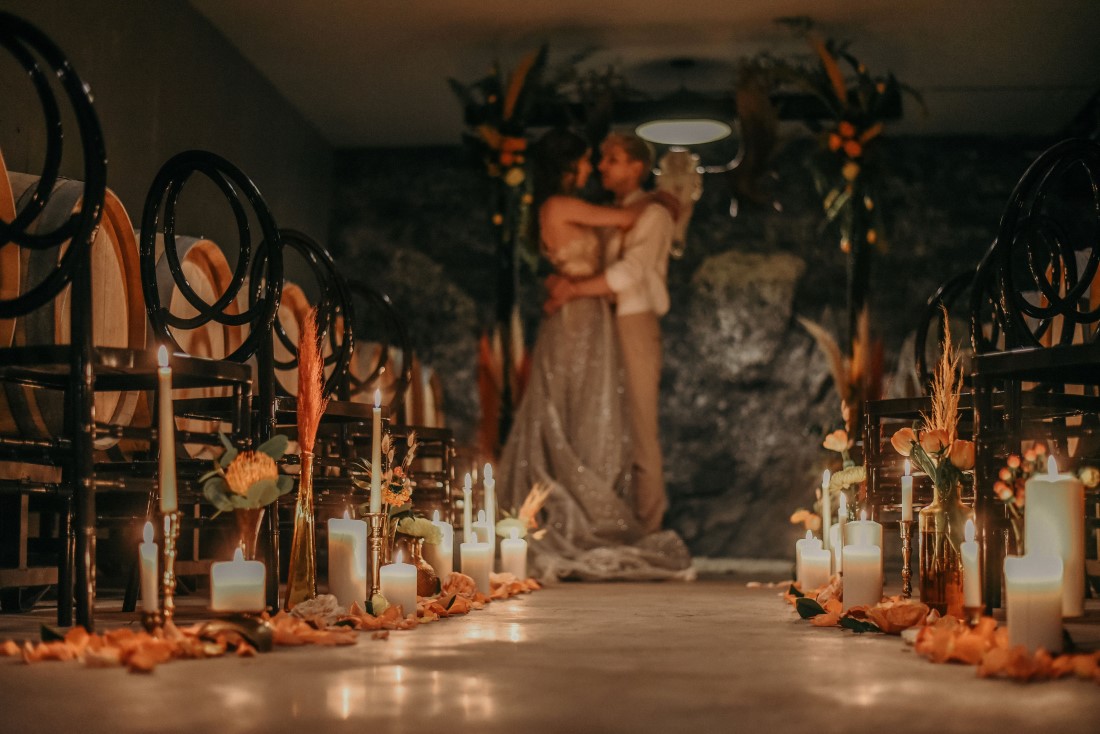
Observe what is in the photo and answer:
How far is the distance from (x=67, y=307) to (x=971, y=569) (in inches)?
84.5

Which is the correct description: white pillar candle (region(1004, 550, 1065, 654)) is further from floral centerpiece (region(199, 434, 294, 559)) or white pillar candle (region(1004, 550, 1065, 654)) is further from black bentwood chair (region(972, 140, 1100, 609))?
floral centerpiece (region(199, 434, 294, 559))

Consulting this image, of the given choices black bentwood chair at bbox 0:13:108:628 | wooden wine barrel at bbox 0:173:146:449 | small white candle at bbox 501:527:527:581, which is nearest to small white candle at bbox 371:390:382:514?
black bentwood chair at bbox 0:13:108:628

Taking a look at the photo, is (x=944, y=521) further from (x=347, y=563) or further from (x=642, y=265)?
(x=642, y=265)

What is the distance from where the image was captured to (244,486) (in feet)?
7.54

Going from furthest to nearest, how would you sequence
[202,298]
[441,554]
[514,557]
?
[514,557], [202,298], [441,554]

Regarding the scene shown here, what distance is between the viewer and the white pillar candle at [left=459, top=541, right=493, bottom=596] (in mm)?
3451

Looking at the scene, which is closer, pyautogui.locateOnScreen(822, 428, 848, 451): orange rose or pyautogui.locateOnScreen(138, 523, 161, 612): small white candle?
pyautogui.locateOnScreen(138, 523, 161, 612): small white candle

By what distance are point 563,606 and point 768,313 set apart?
172 inches

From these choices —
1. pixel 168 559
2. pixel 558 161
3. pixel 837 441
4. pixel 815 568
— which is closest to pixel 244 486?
pixel 168 559

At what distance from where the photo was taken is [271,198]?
6.55 metres

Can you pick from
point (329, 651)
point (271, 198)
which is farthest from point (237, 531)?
point (271, 198)

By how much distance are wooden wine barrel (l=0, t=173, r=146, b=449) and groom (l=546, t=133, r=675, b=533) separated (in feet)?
8.72

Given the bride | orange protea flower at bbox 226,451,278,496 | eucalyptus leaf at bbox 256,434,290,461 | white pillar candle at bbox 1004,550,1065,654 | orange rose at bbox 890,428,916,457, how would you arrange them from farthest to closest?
the bride, orange rose at bbox 890,428,916,457, eucalyptus leaf at bbox 256,434,290,461, orange protea flower at bbox 226,451,278,496, white pillar candle at bbox 1004,550,1065,654

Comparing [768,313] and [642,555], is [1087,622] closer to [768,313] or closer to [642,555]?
[642,555]
